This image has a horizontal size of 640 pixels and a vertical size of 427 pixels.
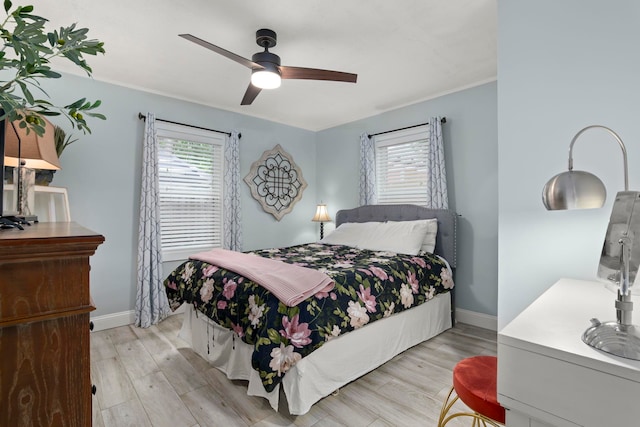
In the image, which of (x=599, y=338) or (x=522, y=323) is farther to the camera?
(x=522, y=323)

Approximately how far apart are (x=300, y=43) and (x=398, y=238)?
2129 millimetres

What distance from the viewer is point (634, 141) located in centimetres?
140

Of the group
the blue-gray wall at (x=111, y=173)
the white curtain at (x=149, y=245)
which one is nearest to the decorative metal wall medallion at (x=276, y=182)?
the blue-gray wall at (x=111, y=173)

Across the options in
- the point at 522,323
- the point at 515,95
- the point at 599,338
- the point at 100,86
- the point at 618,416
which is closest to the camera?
the point at 618,416

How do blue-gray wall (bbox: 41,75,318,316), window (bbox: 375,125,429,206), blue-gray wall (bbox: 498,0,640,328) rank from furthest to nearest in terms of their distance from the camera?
window (bbox: 375,125,429,206)
blue-gray wall (bbox: 41,75,318,316)
blue-gray wall (bbox: 498,0,640,328)

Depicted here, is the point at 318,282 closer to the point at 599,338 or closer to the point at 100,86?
the point at 599,338

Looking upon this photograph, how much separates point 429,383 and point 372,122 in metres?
3.37

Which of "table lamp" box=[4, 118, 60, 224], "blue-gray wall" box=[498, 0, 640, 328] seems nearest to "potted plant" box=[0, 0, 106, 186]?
"table lamp" box=[4, 118, 60, 224]

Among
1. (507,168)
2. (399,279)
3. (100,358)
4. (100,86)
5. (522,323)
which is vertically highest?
(100,86)

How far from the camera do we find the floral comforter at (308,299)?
1742 millimetres

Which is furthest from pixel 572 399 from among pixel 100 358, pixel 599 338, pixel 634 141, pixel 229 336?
pixel 100 358

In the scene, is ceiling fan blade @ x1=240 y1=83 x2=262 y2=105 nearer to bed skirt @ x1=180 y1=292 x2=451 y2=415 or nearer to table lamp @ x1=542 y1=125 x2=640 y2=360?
bed skirt @ x1=180 y1=292 x2=451 y2=415

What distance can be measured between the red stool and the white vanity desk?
0.33 metres

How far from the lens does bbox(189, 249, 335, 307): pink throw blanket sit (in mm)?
1837
